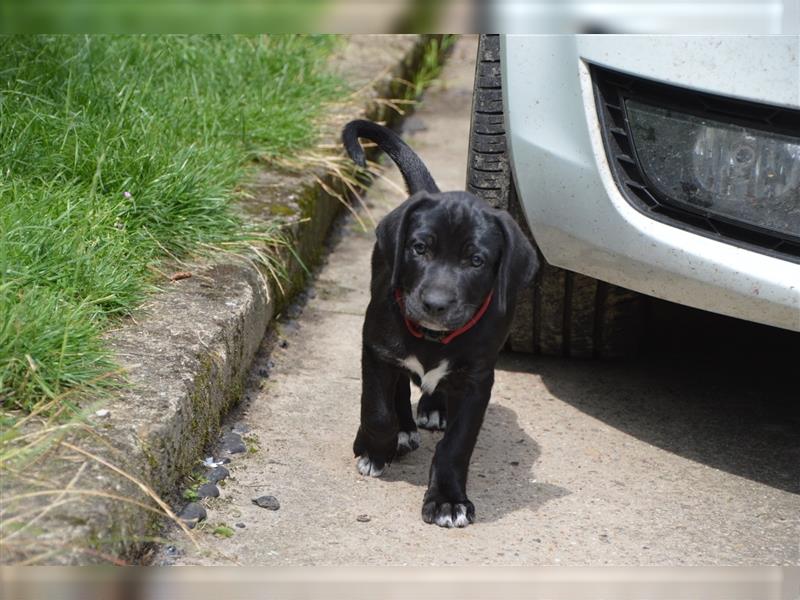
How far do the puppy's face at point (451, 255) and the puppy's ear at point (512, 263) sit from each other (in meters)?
0.02

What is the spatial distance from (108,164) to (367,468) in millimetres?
1289

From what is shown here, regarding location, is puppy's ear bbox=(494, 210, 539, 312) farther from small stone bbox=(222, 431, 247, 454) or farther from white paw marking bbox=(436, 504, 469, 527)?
small stone bbox=(222, 431, 247, 454)

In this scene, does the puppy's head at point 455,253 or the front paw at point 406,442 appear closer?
the puppy's head at point 455,253

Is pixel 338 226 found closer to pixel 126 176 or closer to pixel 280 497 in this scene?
pixel 126 176

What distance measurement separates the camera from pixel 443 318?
2592mm

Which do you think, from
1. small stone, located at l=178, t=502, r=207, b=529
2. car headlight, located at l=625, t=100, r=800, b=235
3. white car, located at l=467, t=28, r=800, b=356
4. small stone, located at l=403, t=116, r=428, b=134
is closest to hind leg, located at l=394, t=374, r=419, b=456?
white car, located at l=467, t=28, r=800, b=356

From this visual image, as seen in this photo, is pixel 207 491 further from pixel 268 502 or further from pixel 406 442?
pixel 406 442

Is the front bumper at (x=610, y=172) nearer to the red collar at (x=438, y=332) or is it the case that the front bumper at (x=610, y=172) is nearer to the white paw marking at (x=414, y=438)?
the red collar at (x=438, y=332)

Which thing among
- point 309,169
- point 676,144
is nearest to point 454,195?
point 676,144

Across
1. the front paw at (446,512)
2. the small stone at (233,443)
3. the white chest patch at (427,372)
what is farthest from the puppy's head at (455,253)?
the small stone at (233,443)

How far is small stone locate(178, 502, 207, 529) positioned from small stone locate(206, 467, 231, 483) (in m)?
0.15

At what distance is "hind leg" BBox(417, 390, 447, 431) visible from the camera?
130 inches

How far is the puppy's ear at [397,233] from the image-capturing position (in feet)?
8.80

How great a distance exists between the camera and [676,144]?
2.61 m
